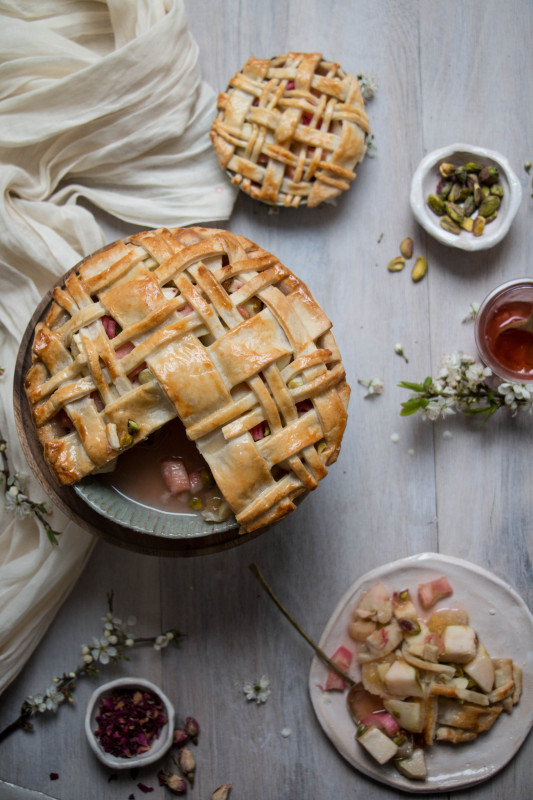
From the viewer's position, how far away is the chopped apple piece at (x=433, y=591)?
5.84 feet

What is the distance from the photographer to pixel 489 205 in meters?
1.79

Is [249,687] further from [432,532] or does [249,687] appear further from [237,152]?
[237,152]

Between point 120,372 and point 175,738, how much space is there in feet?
3.42

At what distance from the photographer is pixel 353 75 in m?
1.87

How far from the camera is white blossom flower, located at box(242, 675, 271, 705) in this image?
1.80 metres

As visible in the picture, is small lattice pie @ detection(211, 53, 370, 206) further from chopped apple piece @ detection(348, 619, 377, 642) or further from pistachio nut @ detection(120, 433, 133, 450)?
chopped apple piece @ detection(348, 619, 377, 642)

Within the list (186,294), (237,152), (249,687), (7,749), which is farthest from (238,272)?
(7,749)

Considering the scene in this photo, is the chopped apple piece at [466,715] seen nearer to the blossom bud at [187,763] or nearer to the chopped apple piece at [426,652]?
the chopped apple piece at [426,652]

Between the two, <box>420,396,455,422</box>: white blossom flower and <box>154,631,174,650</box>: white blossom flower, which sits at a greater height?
<box>420,396,455,422</box>: white blossom flower

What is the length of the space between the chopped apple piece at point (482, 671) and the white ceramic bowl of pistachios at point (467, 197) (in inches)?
41.6

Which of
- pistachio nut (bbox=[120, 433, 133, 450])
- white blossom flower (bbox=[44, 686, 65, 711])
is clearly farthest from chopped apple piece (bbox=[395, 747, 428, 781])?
pistachio nut (bbox=[120, 433, 133, 450])

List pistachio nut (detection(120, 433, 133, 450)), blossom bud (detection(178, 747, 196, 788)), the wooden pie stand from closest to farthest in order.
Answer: pistachio nut (detection(120, 433, 133, 450)) < the wooden pie stand < blossom bud (detection(178, 747, 196, 788))

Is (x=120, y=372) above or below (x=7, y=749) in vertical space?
above

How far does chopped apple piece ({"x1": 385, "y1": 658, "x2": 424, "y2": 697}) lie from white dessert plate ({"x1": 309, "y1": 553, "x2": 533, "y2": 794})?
12 cm
